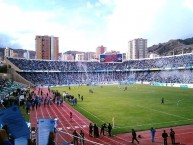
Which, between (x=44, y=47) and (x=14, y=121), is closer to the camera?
(x=14, y=121)

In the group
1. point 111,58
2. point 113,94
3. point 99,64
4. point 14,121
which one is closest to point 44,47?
point 99,64

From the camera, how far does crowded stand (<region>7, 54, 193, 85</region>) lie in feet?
286

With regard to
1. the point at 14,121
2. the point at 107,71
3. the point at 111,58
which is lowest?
the point at 14,121

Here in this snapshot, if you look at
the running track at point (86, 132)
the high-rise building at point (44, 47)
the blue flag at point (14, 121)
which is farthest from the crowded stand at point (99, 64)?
the high-rise building at point (44, 47)

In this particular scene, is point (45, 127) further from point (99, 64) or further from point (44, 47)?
point (44, 47)

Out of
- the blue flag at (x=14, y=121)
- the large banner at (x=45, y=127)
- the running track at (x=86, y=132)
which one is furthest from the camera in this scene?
the running track at (x=86, y=132)

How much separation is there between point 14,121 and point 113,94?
Result: 157 ft

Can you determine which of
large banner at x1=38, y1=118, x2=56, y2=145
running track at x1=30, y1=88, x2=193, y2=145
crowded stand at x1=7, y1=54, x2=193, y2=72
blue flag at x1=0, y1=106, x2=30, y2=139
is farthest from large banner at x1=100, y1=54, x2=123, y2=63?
blue flag at x1=0, y1=106, x2=30, y2=139

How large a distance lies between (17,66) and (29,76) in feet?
21.3

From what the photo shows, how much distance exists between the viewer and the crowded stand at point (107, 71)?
286ft

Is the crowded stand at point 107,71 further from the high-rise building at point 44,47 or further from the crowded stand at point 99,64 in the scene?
the high-rise building at point 44,47

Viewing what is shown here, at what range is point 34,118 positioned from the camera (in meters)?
27.7

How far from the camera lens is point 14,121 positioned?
23.0 ft

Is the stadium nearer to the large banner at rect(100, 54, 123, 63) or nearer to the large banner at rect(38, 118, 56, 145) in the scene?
the large banner at rect(38, 118, 56, 145)
